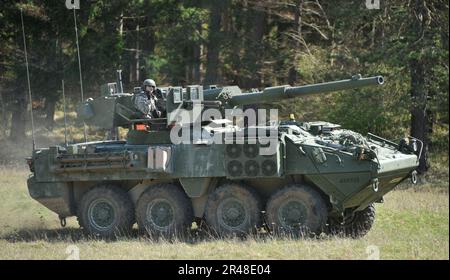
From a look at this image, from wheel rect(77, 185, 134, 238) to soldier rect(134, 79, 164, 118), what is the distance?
4.62 ft

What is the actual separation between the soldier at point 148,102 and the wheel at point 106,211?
Result: 55.5 inches

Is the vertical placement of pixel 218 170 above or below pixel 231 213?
above

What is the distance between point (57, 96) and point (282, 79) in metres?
7.97

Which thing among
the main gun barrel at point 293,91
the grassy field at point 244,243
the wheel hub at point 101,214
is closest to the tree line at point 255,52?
the grassy field at point 244,243

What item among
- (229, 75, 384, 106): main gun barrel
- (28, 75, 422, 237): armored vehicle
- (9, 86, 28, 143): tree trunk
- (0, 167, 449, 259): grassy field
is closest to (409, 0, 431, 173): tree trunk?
(0, 167, 449, 259): grassy field

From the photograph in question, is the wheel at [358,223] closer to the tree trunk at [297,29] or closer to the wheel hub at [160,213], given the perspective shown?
the wheel hub at [160,213]

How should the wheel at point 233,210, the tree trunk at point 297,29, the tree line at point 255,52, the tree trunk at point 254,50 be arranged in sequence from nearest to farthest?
the wheel at point 233,210 → the tree line at point 255,52 → the tree trunk at point 297,29 → the tree trunk at point 254,50

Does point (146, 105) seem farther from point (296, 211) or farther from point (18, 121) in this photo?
point (18, 121)

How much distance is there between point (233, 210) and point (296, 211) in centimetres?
108

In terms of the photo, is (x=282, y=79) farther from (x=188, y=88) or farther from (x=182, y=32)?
(x=188, y=88)

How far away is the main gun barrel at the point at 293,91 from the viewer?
1482 centimetres

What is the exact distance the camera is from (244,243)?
13.2 m

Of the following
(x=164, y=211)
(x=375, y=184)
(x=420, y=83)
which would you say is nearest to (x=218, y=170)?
(x=164, y=211)

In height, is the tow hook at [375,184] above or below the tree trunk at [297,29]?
below
